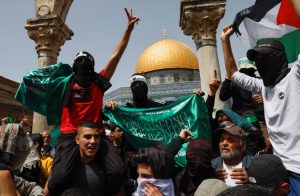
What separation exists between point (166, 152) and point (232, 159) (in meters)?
0.58

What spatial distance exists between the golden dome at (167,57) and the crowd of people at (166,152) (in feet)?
169

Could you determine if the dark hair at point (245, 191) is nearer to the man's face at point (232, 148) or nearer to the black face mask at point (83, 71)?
the man's face at point (232, 148)

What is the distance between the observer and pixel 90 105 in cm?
328

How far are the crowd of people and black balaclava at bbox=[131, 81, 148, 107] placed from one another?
0.52 meters

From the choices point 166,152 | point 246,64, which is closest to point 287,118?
point 166,152

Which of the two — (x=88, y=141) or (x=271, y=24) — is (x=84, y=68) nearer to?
(x=88, y=141)

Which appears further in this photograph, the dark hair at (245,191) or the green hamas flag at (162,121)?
the green hamas flag at (162,121)

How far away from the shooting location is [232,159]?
2.79m

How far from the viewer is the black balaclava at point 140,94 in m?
3.99

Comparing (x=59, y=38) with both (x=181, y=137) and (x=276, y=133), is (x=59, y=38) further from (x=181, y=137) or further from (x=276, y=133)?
(x=276, y=133)

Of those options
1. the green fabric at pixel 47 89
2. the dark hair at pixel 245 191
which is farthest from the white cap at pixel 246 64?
→ the dark hair at pixel 245 191

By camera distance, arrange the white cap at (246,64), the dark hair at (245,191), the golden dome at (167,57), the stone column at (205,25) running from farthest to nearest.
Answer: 1. the golden dome at (167,57)
2. the stone column at (205,25)
3. the white cap at (246,64)
4. the dark hair at (245,191)

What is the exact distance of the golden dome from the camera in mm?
54844

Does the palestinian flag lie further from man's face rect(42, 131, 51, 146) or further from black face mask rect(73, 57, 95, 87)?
man's face rect(42, 131, 51, 146)
